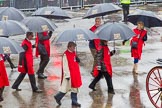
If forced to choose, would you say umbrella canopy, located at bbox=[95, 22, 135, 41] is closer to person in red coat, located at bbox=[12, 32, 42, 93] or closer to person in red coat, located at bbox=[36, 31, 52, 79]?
person in red coat, located at bbox=[12, 32, 42, 93]

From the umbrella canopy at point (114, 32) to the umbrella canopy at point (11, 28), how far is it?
5.84 ft

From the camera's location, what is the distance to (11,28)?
10.5 metres

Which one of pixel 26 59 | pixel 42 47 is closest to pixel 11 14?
pixel 42 47

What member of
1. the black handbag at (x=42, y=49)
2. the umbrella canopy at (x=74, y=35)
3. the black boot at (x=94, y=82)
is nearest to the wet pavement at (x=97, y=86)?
the black boot at (x=94, y=82)

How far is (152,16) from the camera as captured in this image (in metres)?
12.5

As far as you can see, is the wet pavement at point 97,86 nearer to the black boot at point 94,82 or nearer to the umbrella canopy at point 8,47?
the black boot at point 94,82

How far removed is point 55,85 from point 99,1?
16.4 m

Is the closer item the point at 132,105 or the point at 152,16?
the point at 132,105

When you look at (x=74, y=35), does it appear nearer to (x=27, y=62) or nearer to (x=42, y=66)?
(x=27, y=62)

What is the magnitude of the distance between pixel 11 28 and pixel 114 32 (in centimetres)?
240

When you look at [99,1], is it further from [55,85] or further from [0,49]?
[0,49]

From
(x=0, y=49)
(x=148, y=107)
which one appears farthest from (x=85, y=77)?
(x=0, y=49)

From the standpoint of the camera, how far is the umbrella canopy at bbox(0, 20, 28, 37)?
33.8 feet

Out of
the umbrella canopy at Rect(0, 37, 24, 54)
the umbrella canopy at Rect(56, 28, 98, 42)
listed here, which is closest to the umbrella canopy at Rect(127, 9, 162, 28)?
the umbrella canopy at Rect(56, 28, 98, 42)
